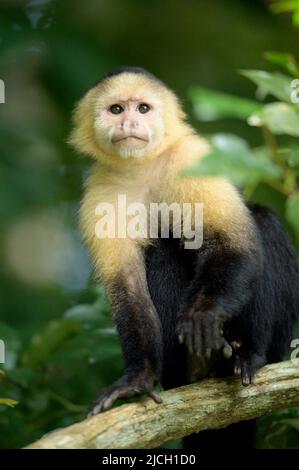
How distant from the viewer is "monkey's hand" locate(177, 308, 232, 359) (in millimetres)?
5625

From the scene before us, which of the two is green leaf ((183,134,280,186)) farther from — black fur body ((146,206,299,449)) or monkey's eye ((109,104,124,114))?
monkey's eye ((109,104,124,114))

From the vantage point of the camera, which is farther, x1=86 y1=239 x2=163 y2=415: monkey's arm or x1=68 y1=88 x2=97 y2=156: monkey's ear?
x1=68 y1=88 x2=97 y2=156: monkey's ear

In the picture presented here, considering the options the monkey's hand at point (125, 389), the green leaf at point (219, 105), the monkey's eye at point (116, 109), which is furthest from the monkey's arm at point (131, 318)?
the green leaf at point (219, 105)

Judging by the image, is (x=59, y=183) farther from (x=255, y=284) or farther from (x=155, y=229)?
(x=255, y=284)

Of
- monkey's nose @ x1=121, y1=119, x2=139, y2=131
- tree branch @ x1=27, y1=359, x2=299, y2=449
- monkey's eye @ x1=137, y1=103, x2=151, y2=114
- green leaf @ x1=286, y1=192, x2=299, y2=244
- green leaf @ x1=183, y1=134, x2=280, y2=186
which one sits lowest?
tree branch @ x1=27, y1=359, x2=299, y2=449

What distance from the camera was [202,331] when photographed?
5652mm

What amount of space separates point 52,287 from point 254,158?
8.26 meters

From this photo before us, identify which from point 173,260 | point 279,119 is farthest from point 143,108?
point 279,119

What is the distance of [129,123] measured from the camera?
22.0 ft

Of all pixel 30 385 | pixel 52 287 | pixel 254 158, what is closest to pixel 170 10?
pixel 52 287

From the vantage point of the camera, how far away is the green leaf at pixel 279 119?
9.84 feet

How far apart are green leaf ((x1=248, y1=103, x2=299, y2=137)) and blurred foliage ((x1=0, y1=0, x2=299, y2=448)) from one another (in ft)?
13.6

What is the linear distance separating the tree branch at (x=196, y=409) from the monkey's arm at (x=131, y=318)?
0.33m

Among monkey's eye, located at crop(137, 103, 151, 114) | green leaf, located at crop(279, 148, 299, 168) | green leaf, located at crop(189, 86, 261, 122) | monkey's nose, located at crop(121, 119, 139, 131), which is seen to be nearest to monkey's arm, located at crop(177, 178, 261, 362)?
monkey's nose, located at crop(121, 119, 139, 131)
